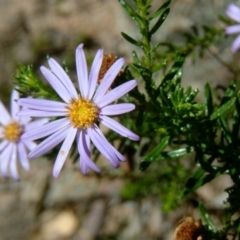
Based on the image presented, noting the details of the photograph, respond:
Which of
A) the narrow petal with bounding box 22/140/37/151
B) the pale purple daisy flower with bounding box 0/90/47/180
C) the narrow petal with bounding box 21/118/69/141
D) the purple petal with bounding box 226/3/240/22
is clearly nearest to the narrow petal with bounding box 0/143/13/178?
the pale purple daisy flower with bounding box 0/90/47/180

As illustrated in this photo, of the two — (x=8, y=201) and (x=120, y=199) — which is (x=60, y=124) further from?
(x=8, y=201)

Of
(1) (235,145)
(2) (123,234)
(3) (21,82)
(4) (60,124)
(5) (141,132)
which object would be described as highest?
(3) (21,82)

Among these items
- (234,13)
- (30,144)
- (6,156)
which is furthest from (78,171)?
(234,13)

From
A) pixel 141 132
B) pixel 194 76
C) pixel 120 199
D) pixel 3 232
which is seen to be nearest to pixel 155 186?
pixel 120 199

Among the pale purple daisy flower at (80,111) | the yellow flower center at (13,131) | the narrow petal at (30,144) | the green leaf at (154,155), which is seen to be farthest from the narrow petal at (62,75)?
the yellow flower center at (13,131)

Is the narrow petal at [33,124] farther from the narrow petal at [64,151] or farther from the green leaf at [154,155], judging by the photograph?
the green leaf at [154,155]

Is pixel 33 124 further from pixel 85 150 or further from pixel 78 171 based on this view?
pixel 78 171

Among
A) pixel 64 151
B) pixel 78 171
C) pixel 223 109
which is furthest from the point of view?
pixel 78 171
